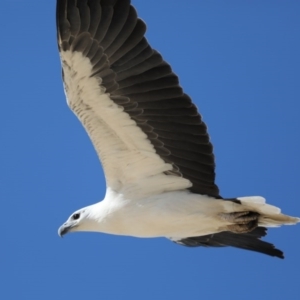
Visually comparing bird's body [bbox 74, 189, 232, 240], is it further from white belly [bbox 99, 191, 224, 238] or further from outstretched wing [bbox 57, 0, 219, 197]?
outstretched wing [bbox 57, 0, 219, 197]

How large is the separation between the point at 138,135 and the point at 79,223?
1.55 m

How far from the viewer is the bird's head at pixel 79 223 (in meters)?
14.5

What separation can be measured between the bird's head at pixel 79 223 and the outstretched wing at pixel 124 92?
2.87ft

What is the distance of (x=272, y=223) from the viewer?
14.3m

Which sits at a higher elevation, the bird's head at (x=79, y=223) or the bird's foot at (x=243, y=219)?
the bird's head at (x=79, y=223)

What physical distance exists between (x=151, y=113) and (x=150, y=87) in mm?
351


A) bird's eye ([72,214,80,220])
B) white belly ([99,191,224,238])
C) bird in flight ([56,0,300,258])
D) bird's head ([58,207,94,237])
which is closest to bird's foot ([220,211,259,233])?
bird in flight ([56,0,300,258])

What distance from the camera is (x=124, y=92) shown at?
541 inches

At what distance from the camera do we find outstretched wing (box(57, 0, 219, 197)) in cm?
1355

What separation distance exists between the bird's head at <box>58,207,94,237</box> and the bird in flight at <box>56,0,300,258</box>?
0.02 metres

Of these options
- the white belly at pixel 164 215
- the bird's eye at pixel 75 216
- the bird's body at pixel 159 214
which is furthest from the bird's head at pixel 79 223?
the white belly at pixel 164 215

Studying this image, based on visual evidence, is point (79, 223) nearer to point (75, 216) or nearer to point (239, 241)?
point (75, 216)

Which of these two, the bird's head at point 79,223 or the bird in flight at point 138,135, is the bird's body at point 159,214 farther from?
the bird's head at point 79,223

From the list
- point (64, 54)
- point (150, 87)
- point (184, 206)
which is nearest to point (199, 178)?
point (184, 206)
